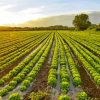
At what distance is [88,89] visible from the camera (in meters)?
15.4

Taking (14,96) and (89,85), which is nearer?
(14,96)

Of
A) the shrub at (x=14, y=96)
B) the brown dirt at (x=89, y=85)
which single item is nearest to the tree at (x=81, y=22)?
the brown dirt at (x=89, y=85)

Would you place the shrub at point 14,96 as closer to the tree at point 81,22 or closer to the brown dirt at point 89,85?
the brown dirt at point 89,85

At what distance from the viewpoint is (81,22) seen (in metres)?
142

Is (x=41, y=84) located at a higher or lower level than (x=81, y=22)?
higher

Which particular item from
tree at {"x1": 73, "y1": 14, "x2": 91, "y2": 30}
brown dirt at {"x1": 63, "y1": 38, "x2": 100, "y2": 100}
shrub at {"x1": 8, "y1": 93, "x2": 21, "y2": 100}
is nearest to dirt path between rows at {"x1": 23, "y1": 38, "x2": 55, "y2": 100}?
shrub at {"x1": 8, "y1": 93, "x2": 21, "y2": 100}

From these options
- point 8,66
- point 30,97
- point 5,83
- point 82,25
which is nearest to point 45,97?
point 30,97

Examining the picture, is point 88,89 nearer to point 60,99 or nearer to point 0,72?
point 60,99

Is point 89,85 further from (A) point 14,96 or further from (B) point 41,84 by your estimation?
(A) point 14,96

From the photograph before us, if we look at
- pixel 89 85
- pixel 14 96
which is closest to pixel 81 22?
pixel 89 85

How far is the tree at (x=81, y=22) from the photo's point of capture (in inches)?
5525

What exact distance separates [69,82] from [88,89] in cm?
164

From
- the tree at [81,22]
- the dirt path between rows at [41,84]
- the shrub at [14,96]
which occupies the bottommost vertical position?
the tree at [81,22]

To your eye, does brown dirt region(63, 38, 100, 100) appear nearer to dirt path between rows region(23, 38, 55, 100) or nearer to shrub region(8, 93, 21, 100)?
dirt path between rows region(23, 38, 55, 100)
